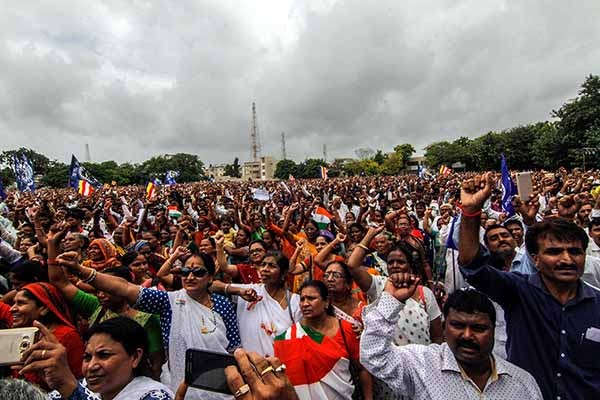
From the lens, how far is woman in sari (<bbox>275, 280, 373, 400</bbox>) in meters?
2.12

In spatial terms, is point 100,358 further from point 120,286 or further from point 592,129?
point 592,129

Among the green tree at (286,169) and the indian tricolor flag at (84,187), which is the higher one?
the green tree at (286,169)

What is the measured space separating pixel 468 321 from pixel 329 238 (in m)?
3.42

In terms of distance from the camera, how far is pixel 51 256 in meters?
2.55

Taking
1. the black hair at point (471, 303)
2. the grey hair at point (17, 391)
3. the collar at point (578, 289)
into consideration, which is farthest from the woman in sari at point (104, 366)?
the collar at point (578, 289)

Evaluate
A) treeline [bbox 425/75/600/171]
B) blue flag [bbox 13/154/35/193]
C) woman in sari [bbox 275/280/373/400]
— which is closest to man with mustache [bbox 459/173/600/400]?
woman in sari [bbox 275/280/373/400]

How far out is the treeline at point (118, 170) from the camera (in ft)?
151

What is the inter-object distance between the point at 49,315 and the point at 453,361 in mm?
2417

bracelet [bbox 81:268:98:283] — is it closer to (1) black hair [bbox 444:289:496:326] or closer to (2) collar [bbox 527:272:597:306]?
(1) black hair [bbox 444:289:496:326]

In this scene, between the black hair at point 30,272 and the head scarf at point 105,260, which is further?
the head scarf at point 105,260

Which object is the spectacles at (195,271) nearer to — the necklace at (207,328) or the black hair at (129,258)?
the necklace at (207,328)

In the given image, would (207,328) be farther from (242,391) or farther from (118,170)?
(118,170)

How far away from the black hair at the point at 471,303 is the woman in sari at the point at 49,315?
7.49ft

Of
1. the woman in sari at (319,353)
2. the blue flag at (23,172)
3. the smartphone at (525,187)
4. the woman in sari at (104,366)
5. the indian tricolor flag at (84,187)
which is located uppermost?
the blue flag at (23,172)
